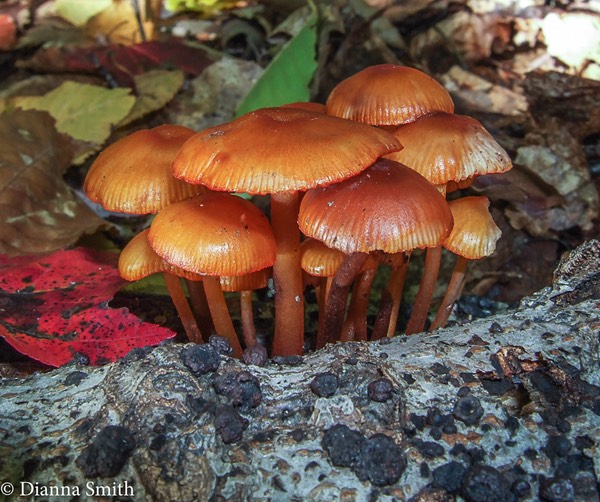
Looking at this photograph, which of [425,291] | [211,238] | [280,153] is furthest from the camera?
[425,291]

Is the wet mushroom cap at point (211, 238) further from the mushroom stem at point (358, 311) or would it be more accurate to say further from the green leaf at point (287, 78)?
the green leaf at point (287, 78)

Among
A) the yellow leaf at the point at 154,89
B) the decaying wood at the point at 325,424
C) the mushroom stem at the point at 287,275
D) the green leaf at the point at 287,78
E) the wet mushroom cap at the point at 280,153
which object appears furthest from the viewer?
the yellow leaf at the point at 154,89

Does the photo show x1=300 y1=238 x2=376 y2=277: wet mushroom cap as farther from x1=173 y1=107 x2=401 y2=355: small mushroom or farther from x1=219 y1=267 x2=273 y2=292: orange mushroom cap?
x1=173 y1=107 x2=401 y2=355: small mushroom

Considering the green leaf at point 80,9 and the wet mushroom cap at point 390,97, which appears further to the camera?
the green leaf at point 80,9

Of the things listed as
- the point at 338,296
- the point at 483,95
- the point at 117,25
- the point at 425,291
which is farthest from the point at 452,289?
the point at 117,25

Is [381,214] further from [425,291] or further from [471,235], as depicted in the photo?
[425,291]

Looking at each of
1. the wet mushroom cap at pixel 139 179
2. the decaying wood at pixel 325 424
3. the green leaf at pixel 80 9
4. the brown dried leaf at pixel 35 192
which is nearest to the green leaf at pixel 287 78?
the brown dried leaf at pixel 35 192

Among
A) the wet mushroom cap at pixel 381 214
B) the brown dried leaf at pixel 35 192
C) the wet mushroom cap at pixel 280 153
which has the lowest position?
the brown dried leaf at pixel 35 192
